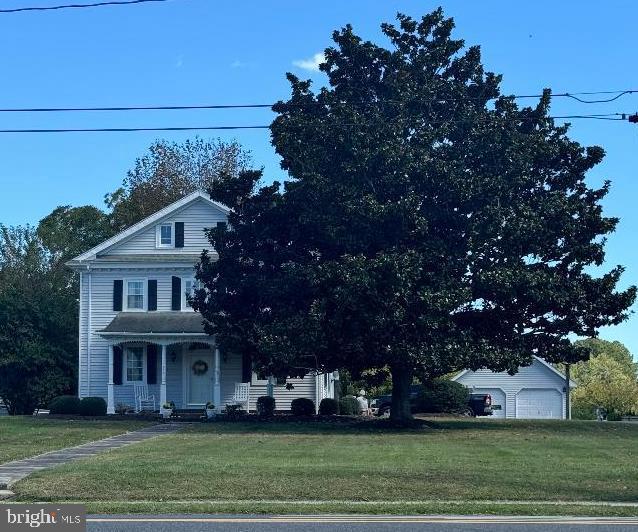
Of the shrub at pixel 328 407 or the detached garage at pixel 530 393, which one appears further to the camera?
the detached garage at pixel 530 393

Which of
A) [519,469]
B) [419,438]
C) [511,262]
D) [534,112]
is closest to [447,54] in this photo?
[534,112]

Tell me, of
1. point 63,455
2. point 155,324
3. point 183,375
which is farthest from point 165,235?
point 63,455

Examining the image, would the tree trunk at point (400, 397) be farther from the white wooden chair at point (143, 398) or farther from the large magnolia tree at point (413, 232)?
the white wooden chair at point (143, 398)

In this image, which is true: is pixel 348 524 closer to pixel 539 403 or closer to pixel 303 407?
pixel 303 407

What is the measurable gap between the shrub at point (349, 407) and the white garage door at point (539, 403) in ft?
67.0

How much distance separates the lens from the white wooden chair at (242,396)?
4159 centimetres

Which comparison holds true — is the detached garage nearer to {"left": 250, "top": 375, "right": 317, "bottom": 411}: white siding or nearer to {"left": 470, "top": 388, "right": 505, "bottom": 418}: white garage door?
{"left": 470, "top": 388, "right": 505, "bottom": 418}: white garage door

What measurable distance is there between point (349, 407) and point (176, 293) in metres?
8.47

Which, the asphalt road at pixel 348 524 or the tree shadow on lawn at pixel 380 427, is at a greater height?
the asphalt road at pixel 348 524

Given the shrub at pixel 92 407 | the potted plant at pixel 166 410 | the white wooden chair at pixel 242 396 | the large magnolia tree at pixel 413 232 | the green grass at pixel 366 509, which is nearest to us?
the green grass at pixel 366 509

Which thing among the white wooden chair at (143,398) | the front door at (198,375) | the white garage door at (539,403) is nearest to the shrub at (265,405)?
the front door at (198,375)

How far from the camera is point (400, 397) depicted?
33.1 meters

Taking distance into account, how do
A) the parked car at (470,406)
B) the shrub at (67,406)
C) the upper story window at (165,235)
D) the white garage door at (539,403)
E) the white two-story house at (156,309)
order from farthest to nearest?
the white garage door at (539,403) → the parked car at (470,406) → the upper story window at (165,235) → the white two-story house at (156,309) → the shrub at (67,406)

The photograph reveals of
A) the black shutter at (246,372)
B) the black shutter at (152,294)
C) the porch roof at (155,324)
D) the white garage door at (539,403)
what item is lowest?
the white garage door at (539,403)
